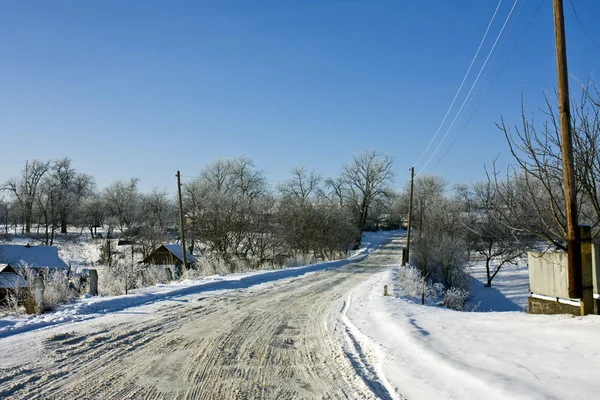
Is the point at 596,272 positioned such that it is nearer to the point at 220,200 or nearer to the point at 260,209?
the point at 220,200

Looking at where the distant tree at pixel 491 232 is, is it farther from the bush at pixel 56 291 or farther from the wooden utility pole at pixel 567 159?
the bush at pixel 56 291

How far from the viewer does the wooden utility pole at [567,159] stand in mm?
7547

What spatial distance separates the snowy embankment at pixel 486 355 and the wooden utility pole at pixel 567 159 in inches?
34.8

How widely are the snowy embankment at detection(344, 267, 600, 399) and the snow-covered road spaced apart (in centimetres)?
40

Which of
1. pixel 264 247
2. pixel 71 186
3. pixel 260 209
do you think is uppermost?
pixel 71 186

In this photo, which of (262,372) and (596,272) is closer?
(262,372)

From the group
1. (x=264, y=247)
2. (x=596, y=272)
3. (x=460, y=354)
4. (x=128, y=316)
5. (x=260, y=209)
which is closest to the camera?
(x=460, y=354)

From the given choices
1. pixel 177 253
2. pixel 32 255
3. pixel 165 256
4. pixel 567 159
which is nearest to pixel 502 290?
pixel 177 253

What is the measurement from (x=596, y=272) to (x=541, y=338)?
220 centimetres

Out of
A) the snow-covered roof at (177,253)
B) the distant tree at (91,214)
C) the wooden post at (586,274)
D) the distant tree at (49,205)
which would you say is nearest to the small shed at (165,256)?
the snow-covered roof at (177,253)

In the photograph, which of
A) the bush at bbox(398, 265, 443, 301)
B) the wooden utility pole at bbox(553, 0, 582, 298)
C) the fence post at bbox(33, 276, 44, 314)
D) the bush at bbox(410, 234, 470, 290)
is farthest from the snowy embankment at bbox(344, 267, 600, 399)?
the bush at bbox(410, 234, 470, 290)

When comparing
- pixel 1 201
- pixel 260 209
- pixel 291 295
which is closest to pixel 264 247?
pixel 260 209

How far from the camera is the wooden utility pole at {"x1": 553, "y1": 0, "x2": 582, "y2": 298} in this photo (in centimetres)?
755

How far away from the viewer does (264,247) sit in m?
45.9
